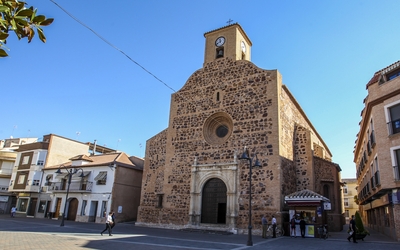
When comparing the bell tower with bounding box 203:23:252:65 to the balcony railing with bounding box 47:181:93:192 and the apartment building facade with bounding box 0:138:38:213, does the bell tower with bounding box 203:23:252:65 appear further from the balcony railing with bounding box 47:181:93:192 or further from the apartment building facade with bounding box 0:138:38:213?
the apartment building facade with bounding box 0:138:38:213

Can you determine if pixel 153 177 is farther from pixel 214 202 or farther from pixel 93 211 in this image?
pixel 93 211

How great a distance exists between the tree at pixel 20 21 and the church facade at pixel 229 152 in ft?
56.1

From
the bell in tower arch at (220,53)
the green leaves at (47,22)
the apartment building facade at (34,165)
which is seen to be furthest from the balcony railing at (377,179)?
the apartment building facade at (34,165)

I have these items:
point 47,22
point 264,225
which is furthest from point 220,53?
point 47,22

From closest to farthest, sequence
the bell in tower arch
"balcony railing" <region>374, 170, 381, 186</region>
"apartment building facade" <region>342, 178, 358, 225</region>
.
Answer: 1. "balcony railing" <region>374, 170, 381, 186</region>
2. the bell in tower arch
3. "apartment building facade" <region>342, 178, 358, 225</region>

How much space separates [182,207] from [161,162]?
4.65 meters

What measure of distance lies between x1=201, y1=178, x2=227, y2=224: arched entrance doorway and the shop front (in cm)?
456

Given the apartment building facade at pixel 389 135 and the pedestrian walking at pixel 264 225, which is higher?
the apartment building facade at pixel 389 135

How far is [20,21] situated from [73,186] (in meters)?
30.0

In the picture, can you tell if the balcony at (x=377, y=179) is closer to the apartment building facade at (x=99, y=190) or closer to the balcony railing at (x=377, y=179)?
the balcony railing at (x=377, y=179)

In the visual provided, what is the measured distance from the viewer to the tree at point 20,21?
9.53 feet

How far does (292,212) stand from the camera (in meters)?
17.5

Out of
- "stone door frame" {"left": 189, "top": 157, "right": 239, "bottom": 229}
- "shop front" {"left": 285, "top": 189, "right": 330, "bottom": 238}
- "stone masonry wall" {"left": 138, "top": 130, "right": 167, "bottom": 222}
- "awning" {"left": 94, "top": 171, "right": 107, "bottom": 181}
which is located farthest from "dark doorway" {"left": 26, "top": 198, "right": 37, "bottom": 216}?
"shop front" {"left": 285, "top": 189, "right": 330, "bottom": 238}

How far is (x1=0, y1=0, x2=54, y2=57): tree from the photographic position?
2904 mm
